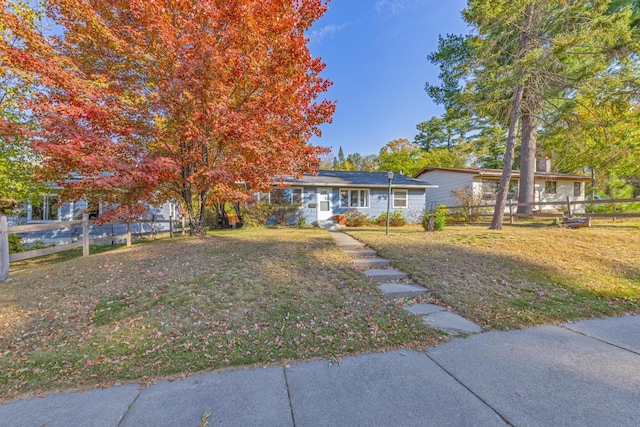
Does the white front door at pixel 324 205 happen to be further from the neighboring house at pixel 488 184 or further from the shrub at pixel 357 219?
the neighboring house at pixel 488 184

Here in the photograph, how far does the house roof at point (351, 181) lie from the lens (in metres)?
16.0

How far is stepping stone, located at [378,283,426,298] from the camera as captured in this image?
4.76 m

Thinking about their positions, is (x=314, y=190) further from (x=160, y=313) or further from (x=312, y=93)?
(x=160, y=313)

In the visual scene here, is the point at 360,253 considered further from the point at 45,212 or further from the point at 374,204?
the point at 45,212

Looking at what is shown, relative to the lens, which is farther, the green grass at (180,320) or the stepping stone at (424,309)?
the stepping stone at (424,309)

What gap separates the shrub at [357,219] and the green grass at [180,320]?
997 cm

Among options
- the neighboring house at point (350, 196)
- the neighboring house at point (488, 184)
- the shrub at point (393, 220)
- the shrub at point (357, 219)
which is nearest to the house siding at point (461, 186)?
the neighboring house at point (488, 184)

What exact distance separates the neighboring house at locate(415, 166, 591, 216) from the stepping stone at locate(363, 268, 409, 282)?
15410 millimetres

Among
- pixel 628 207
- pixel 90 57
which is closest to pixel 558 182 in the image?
pixel 628 207

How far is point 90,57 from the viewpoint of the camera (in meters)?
7.00

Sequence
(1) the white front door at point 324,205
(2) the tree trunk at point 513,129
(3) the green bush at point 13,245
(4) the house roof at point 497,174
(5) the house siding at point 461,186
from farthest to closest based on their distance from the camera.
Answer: (5) the house siding at point 461,186, (4) the house roof at point 497,174, (1) the white front door at point 324,205, (2) the tree trunk at point 513,129, (3) the green bush at point 13,245

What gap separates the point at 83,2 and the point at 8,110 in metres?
4.82

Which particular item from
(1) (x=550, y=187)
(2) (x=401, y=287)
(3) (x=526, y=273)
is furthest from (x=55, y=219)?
(1) (x=550, y=187)

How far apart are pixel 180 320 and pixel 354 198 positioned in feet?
46.8
